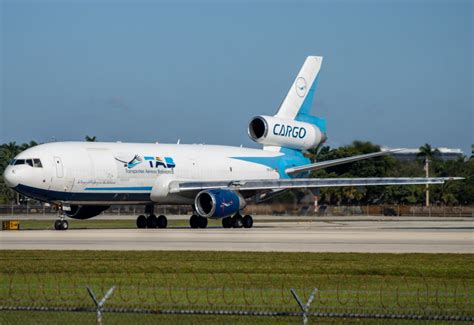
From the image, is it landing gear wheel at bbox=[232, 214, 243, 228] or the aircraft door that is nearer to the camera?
the aircraft door

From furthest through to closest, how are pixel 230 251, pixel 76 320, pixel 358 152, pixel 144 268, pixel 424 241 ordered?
pixel 358 152 < pixel 424 241 < pixel 230 251 < pixel 144 268 < pixel 76 320

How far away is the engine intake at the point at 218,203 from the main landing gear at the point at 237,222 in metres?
1.49

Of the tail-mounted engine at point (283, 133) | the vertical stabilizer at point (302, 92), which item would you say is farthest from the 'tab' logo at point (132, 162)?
the vertical stabilizer at point (302, 92)

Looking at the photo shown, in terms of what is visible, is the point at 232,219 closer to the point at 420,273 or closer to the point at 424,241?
the point at 424,241

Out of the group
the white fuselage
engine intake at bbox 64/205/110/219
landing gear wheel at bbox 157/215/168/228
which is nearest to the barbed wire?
the white fuselage

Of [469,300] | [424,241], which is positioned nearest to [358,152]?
[424,241]

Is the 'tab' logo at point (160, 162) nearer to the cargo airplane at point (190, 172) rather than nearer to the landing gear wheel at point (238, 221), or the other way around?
the cargo airplane at point (190, 172)

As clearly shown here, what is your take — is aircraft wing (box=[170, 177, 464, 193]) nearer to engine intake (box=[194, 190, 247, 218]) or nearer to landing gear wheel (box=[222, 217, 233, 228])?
engine intake (box=[194, 190, 247, 218])

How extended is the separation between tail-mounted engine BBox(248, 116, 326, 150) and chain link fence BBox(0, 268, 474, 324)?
35667 mm

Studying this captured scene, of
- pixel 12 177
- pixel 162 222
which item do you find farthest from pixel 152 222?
pixel 12 177

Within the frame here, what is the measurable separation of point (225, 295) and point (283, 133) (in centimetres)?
4255

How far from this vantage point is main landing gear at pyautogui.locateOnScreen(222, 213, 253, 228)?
5544cm

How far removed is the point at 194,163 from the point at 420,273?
33755 mm

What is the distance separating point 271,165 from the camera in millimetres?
62219
